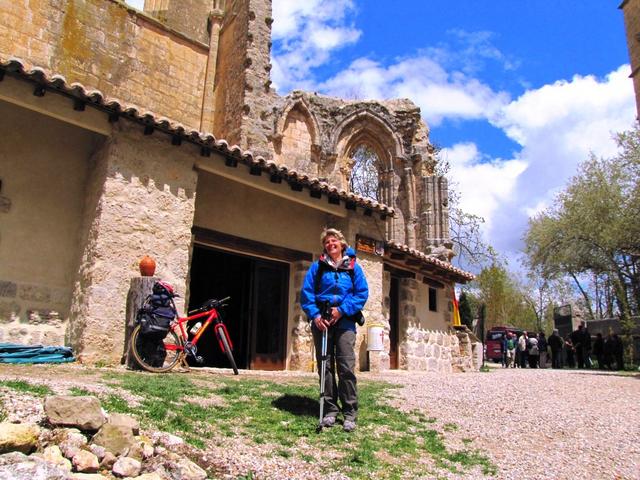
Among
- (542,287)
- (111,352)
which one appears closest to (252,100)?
(111,352)

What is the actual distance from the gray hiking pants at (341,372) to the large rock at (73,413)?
6.51ft

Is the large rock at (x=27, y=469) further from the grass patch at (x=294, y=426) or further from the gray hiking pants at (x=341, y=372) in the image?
the gray hiking pants at (x=341, y=372)

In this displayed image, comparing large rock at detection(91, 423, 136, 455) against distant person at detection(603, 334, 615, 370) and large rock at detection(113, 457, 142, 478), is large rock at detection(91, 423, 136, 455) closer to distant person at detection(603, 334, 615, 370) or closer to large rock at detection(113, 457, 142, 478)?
large rock at detection(113, 457, 142, 478)

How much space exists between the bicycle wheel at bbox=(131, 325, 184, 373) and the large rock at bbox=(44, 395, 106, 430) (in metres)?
3.37

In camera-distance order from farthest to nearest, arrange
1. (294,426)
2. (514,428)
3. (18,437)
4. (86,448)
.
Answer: (514,428)
(294,426)
(86,448)
(18,437)

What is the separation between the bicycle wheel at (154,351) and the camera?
6.78m

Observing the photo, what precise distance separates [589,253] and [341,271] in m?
25.8

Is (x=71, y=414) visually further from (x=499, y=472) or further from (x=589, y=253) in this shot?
(x=589, y=253)

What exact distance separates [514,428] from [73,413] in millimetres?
4108

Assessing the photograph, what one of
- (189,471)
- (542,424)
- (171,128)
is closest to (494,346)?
(542,424)

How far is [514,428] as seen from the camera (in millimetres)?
5285

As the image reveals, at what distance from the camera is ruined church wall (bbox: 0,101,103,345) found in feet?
23.8

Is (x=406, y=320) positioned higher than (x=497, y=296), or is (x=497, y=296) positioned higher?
(x=497, y=296)

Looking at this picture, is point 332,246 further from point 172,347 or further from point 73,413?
point 172,347
